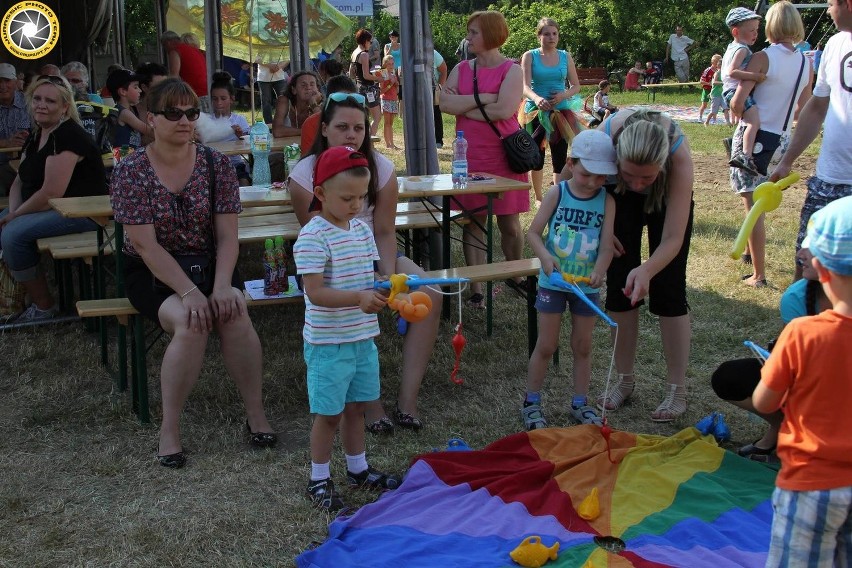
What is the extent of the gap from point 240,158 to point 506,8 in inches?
996

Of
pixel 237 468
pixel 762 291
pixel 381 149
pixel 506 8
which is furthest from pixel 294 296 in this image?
pixel 506 8

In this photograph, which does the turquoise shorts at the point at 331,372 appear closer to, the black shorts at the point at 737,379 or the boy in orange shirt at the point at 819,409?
the black shorts at the point at 737,379

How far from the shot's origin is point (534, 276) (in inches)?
192

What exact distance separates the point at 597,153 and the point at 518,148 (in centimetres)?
204

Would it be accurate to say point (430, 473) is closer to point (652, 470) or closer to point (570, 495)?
point (570, 495)

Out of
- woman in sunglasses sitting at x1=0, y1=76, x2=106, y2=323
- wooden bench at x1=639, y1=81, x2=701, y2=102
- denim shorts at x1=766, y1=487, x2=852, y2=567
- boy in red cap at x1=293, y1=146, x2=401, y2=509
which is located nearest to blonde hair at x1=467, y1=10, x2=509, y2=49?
woman in sunglasses sitting at x1=0, y1=76, x2=106, y2=323

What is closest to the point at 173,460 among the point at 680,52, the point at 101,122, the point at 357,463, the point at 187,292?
the point at 187,292

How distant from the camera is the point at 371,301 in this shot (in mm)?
3180

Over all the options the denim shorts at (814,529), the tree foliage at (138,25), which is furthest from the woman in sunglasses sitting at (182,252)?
the tree foliage at (138,25)

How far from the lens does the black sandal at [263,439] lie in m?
4.10

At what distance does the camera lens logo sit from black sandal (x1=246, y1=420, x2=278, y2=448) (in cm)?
981

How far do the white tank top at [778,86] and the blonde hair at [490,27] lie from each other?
77.8 inches

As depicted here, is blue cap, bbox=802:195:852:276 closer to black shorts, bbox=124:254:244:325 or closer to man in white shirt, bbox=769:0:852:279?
man in white shirt, bbox=769:0:852:279

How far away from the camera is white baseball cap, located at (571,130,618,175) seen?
12.7ft
